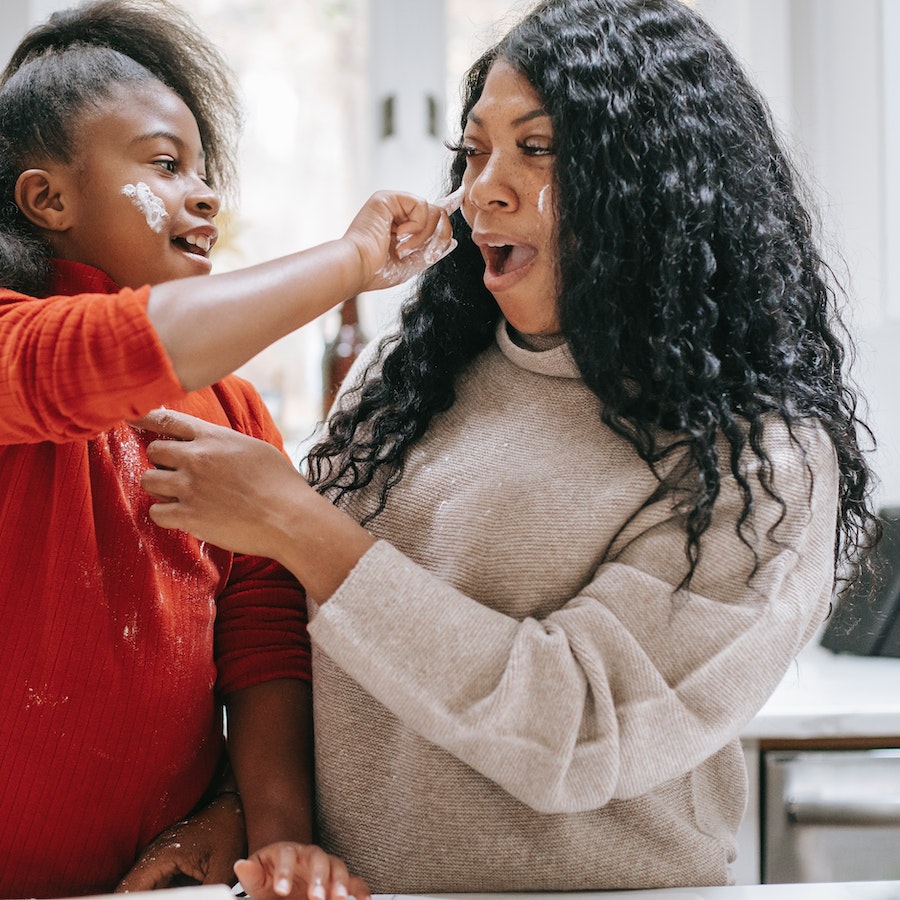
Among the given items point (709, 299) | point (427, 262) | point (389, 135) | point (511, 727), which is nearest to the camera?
point (511, 727)

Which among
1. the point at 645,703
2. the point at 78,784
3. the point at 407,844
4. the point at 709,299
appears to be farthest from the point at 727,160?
the point at 78,784

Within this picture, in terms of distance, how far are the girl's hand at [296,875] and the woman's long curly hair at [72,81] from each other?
23.0 inches

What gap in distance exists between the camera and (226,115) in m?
1.29

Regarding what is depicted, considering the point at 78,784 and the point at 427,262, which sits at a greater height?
the point at 427,262

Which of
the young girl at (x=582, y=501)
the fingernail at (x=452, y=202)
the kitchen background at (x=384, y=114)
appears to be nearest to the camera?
the young girl at (x=582, y=501)

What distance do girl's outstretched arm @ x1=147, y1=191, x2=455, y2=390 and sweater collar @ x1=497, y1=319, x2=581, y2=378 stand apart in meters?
0.20

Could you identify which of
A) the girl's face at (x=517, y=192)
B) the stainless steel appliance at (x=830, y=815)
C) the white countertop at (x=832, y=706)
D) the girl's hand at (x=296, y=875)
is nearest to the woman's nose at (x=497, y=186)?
the girl's face at (x=517, y=192)

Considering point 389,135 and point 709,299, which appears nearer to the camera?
point 709,299

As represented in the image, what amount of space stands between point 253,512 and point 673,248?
0.47 metres

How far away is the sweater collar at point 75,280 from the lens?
3.42ft

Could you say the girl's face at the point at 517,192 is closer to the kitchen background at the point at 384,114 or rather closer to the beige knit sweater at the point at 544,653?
the beige knit sweater at the point at 544,653

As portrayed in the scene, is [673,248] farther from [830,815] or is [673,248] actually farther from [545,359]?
[830,815]

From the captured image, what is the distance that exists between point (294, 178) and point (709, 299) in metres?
1.48

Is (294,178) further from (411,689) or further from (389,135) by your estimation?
(411,689)
